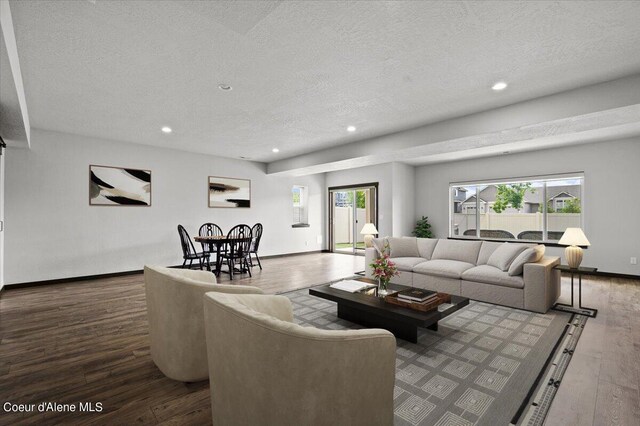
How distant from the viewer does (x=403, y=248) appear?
538 centimetres

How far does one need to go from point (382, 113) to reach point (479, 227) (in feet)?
16.1

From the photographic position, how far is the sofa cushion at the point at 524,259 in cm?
375

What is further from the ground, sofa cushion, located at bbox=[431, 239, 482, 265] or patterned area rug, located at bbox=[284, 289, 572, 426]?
sofa cushion, located at bbox=[431, 239, 482, 265]

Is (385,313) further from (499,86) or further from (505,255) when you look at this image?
(499,86)

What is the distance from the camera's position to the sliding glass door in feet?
30.7

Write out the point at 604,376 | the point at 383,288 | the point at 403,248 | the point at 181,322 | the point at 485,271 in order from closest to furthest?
the point at 181,322 → the point at 604,376 → the point at 383,288 → the point at 485,271 → the point at 403,248

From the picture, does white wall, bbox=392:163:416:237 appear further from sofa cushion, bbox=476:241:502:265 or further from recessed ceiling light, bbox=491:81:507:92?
recessed ceiling light, bbox=491:81:507:92

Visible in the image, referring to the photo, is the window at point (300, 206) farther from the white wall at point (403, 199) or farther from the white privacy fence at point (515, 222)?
the white privacy fence at point (515, 222)

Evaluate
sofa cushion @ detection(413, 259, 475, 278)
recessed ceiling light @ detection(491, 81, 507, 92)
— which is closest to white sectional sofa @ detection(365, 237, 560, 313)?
sofa cushion @ detection(413, 259, 475, 278)

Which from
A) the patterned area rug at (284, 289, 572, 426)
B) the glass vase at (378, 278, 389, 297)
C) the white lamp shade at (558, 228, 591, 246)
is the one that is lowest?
the patterned area rug at (284, 289, 572, 426)

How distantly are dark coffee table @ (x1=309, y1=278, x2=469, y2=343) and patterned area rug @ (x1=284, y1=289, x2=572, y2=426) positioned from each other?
0.11 m

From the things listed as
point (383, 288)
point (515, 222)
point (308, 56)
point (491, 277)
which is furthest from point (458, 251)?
point (308, 56)

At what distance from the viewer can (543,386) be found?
207cm

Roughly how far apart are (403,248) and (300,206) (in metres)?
4.57
